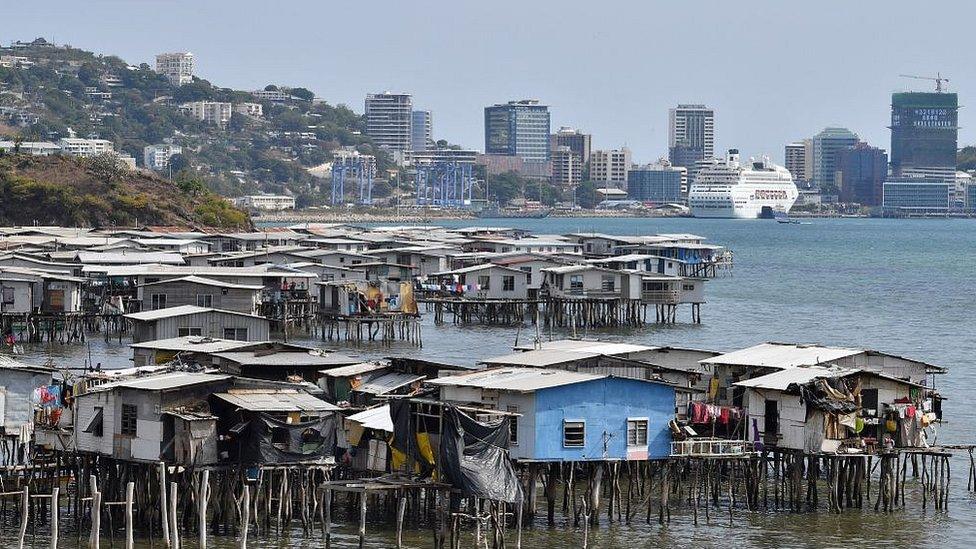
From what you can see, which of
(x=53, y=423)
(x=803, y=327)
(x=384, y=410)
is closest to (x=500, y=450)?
(x=384, y=410)

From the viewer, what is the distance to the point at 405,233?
12725cm

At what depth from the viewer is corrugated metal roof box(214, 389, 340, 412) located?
3316 cm

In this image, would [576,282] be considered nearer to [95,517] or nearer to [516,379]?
[516,379]

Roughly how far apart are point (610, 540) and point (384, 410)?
4.83 m

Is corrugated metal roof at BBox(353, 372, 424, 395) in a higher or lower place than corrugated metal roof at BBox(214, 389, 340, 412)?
lower

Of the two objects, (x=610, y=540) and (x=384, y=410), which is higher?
(x=384, y=410)

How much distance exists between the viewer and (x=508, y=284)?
268 ft

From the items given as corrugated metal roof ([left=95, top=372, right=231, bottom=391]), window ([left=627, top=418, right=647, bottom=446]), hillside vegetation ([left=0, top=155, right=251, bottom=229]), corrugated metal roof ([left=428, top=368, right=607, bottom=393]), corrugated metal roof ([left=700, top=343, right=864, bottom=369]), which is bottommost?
window ([left=627, top=418, right=647, bottom=446])

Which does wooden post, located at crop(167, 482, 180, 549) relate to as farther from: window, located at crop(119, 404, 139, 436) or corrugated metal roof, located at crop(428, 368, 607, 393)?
corrugated metal roof, located at crop(428, 368, 607, 393)

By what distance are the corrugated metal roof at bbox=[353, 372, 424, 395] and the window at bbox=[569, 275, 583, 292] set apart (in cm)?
4133

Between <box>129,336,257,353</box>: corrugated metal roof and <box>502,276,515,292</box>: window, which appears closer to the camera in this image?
<box>129,336,257,353</box>: corrugated metal roof

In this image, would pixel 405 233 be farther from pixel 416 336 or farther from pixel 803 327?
pixel 416 336

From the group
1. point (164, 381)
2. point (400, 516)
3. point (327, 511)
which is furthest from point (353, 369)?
point (400, 516)

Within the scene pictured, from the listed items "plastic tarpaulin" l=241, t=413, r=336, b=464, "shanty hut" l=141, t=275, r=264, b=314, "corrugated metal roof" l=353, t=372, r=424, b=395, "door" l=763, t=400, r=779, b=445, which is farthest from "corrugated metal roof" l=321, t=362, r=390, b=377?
"shanty hut" l=141, t=275, r=264, b=314
